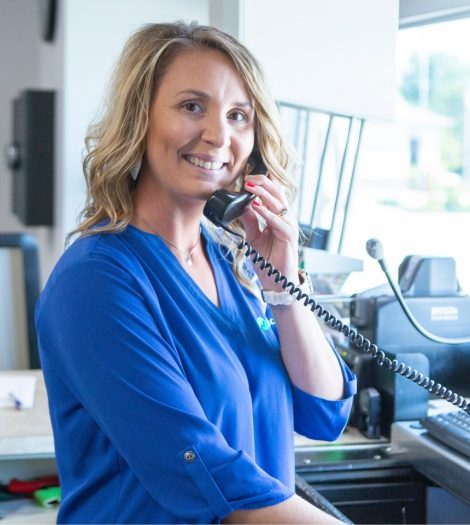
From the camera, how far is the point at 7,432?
1.92 metres

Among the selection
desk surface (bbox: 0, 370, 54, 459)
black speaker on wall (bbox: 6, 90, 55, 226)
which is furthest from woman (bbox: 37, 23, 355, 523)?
black speaker on wall (bbox: 6, 90, 55, 226)

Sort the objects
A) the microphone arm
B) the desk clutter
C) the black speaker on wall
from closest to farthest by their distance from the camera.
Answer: the microphone arm < the desk clutter < the black speaker on wall

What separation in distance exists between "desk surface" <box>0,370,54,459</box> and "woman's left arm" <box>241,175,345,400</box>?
2.31 ft

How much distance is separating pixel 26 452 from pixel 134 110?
0.89 meters

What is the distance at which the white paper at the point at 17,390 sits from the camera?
7.04 ft

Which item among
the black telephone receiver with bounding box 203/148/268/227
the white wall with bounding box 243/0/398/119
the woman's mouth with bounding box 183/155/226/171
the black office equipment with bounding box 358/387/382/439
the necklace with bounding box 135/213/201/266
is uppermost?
the white wall with bounding box 243/0/398/119

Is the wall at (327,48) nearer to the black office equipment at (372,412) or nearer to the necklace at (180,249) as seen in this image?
the black office equipment at (372,412)

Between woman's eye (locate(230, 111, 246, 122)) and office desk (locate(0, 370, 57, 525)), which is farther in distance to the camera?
office desk (locate(0, 370, 57, 525))

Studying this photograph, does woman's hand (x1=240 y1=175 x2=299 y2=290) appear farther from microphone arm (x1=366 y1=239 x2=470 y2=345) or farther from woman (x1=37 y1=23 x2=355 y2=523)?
microphone arm (x1=366 y1=239 x2=470 y2=345)

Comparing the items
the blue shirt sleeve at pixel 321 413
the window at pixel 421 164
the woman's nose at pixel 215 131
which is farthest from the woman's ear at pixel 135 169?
the window at pixel 421 164

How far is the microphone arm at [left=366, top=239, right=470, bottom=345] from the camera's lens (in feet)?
5.59

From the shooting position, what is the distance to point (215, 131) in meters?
1.33

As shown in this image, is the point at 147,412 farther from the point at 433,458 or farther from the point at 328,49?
the point at 328,49

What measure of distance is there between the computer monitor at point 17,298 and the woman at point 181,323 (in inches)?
50.6
